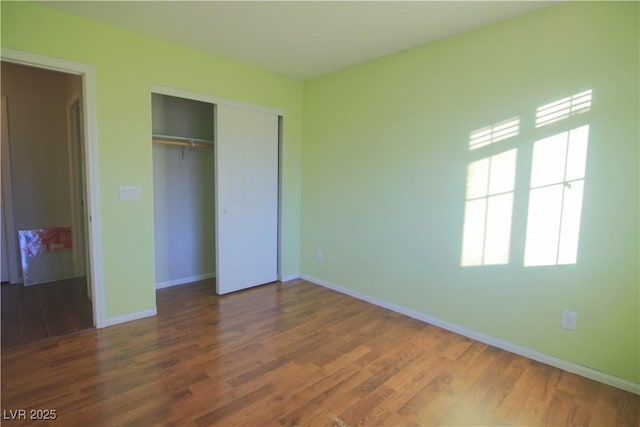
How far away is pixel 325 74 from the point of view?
385 centimetres

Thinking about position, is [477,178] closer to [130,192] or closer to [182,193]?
[130,192]

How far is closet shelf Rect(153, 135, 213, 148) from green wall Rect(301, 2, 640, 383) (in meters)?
1.18

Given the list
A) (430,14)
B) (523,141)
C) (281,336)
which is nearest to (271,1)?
(430,14)

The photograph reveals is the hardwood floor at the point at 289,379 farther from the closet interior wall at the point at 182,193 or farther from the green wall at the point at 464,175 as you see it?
the closet interior wall at the point at 182,193

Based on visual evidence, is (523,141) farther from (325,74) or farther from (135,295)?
(135,295)

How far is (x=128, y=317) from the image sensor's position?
3008 mm

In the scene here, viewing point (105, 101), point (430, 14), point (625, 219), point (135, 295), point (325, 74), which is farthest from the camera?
point (325, 74)

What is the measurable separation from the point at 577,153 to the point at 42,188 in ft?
17.4

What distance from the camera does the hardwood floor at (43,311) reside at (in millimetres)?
2695

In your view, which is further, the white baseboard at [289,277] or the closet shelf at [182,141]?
the white baseboard at [289,277]

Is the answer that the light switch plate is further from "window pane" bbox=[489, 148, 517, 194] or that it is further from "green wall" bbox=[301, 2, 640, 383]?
"window pane" bbox=[489, 148, 517, 194]

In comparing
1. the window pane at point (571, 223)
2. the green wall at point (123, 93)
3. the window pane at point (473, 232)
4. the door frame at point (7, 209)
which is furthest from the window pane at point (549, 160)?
the door frame at point (7, 209)

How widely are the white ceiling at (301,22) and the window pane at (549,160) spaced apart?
2.98 ft

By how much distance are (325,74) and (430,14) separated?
5.30ft
